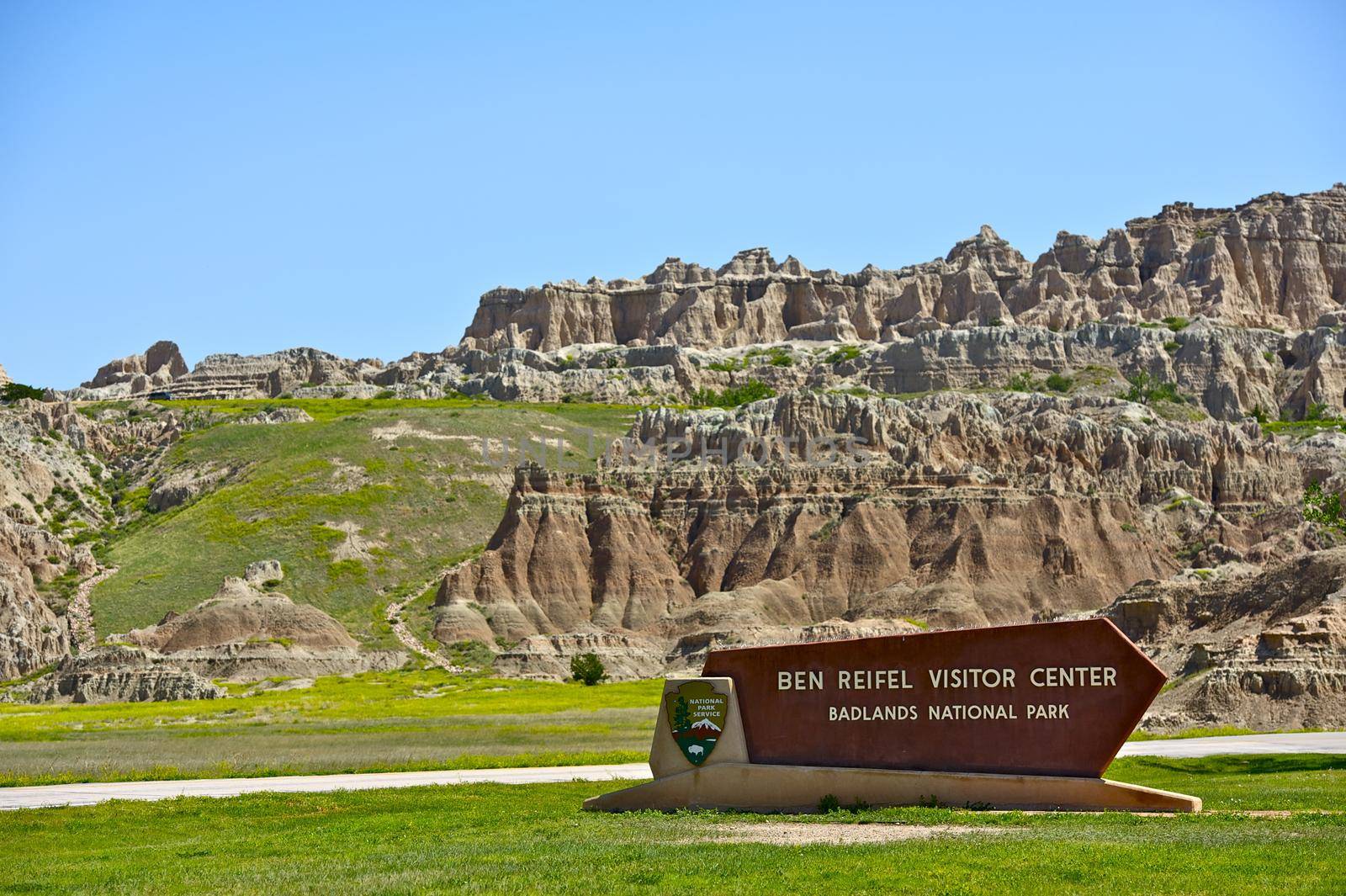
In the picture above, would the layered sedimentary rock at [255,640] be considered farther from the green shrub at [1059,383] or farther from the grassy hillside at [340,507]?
the green shrub at [1059,383]

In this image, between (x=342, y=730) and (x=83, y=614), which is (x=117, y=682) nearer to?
(x=83, y=614)

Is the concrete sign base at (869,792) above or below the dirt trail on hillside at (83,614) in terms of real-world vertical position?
below

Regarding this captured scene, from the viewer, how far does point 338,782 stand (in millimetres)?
43594

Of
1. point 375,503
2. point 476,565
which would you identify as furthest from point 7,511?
point 476,565

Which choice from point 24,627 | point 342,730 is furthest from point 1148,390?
point 342,730

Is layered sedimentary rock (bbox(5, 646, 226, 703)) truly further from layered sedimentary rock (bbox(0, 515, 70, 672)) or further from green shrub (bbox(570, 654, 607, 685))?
green shrub (bbox(570, 654, 607, 685))

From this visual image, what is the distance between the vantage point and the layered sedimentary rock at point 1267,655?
62.6 meters

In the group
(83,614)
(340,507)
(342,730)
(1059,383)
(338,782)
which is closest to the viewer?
(338,782)

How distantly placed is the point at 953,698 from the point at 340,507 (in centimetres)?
12114

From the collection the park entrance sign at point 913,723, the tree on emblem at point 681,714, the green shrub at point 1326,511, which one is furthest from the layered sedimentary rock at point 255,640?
the park entrance sign at point 913,723

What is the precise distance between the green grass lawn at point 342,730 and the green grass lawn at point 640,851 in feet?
46.5

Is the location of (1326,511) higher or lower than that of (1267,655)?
higher

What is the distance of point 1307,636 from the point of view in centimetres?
6384

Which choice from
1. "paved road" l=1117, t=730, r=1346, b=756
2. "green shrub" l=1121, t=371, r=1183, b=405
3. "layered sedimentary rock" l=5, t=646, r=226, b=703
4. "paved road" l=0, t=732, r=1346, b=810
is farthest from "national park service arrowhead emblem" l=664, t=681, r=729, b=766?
"green shrub" l=1121, t=371, r=1183, b=405
